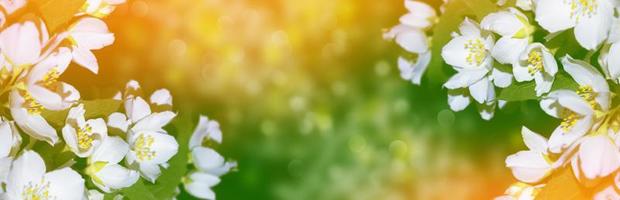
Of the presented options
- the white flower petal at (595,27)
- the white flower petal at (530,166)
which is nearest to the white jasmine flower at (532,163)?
the white flower petal at (530,166)

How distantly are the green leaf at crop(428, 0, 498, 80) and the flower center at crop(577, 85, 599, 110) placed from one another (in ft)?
0.42

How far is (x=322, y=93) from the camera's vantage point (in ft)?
A: 4.54

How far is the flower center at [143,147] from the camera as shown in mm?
800

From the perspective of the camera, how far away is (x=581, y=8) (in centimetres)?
73

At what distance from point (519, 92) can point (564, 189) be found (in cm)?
9

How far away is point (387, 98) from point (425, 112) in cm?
10

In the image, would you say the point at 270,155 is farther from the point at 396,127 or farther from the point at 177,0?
the point at 177,0

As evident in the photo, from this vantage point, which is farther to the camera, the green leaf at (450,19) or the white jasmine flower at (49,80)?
the green leaf at (450,19)

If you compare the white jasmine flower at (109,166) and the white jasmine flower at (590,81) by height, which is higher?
the white jasmine flower at (590,81)

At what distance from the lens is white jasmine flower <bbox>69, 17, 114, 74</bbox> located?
2.49 ft

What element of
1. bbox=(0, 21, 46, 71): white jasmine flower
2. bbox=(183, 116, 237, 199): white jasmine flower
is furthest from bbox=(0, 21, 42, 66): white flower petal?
bbox=(183, 116, 237, 199): white jasmine flower

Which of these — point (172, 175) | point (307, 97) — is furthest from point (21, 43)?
point (307, 97)

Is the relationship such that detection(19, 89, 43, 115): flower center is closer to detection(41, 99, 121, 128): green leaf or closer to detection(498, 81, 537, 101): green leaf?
detection(41, 99, 121, 128): green leaf

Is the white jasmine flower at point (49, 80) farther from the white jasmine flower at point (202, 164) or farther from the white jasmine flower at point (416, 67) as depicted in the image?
the white jasmine flower at point (416, 67)
